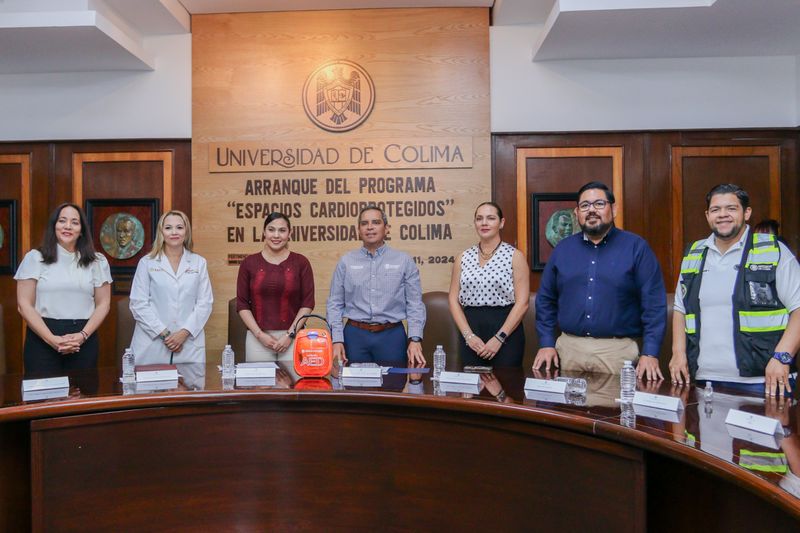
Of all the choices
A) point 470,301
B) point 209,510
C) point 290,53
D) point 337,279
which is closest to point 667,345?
point 470,301

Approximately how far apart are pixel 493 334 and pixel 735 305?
121cm

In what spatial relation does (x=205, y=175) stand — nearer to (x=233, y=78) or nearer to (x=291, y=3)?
(x=233, y=78)

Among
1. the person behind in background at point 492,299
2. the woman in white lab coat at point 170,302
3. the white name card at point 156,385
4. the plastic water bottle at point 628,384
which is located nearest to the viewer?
the plastic water bottle at point 628,384

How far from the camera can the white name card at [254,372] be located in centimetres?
237

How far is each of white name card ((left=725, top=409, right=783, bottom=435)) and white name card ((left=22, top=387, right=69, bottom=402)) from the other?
211cm

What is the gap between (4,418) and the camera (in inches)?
76.4

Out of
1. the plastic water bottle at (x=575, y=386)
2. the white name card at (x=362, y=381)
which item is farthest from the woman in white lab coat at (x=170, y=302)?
the plastic water bottle at (x=575, y=386)

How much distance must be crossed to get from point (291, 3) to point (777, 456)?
4211 millimetres

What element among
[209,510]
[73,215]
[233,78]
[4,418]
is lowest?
[209,510]

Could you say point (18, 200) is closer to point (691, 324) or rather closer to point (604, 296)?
point (604, 296)

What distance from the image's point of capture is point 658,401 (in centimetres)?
186

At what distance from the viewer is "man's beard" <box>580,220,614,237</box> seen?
267cm

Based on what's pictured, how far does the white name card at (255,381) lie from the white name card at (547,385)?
0.94 meters

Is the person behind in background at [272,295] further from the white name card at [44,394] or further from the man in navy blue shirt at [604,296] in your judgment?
the man in navy blue shirt at [604,296]
